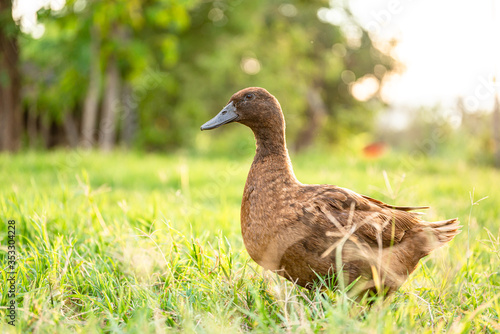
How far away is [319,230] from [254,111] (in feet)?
2.66

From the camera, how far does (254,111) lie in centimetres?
254

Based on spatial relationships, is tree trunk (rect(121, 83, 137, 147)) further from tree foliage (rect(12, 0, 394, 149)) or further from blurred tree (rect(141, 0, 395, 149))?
blurred tree (rect(141, 0, 395, 149))

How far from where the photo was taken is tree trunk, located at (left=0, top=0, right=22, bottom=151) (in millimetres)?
8117

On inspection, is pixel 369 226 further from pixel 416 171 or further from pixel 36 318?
pixel 416 171

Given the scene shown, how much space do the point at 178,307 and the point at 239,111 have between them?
1.15 metres

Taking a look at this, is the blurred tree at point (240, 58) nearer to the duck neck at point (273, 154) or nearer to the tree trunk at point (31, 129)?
the tree trunk at point (31, 129)

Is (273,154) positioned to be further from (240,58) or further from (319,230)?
(240,58)

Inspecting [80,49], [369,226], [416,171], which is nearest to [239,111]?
[369,226]

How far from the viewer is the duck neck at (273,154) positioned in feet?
7.91

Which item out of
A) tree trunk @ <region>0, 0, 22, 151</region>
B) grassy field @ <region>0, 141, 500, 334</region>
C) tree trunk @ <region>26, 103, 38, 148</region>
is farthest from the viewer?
tree trunk @ <region>26, 103, 38, 148</region>

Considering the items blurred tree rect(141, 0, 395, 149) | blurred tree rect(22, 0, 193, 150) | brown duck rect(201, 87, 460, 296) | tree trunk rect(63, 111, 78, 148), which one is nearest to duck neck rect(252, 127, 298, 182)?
brown duck rect(201, 87, 460, 296)

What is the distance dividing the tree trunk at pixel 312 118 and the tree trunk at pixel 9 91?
1269 cm

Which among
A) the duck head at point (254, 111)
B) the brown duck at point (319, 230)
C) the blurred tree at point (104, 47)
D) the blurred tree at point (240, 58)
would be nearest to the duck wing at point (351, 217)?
the brown duck at point (319, 230)

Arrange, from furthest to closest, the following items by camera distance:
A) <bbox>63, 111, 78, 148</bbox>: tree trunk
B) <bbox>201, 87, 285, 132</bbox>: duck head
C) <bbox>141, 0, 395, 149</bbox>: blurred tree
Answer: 1. <bbox>63, 111, 78, 148</bbox>: tree trunk
2. <bbox>141, 0, 395, 149</bbox>: blurred tree
3. <bbox>201, 87, 285, 132</bbox>: duck head
